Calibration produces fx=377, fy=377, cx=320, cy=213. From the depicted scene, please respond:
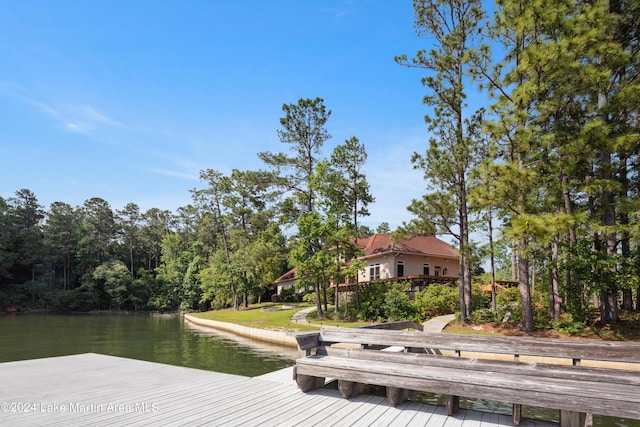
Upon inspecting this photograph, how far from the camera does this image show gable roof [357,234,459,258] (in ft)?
93.6

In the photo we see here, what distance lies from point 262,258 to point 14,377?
101 ft

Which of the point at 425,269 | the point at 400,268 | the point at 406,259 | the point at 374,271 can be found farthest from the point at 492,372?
the point at 425,269

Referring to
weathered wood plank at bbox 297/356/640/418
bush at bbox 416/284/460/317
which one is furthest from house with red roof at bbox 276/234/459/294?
weathered wood plank at bbox 297/356/640/418

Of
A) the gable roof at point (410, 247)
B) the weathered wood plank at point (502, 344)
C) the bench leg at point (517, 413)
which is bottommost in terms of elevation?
the bench leg at point (517, 413)

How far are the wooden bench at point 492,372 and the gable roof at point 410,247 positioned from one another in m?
21.9

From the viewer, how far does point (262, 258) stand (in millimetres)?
37344

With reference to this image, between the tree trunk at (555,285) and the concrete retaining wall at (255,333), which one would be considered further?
the concrete retaining wall at (255,333)

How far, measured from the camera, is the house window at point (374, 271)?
29.7 meters

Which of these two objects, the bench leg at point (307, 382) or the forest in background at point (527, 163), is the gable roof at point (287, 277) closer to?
the forest in background at point (527, 163)

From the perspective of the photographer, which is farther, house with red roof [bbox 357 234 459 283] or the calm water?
house with red roof [bbox 357 234 459 283]

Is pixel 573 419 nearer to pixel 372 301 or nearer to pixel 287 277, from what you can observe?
pixel 372 301

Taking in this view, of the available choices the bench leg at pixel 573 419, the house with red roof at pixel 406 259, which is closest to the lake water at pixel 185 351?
the bench leg at pixel 573 419

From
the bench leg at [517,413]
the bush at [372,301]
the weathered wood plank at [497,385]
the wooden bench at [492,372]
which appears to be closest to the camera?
the weathered wood plank at [497,385]

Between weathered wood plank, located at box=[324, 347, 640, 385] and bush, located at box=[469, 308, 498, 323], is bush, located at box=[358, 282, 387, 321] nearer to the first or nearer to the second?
bush, located at box=[469, 308, 498, 323]
